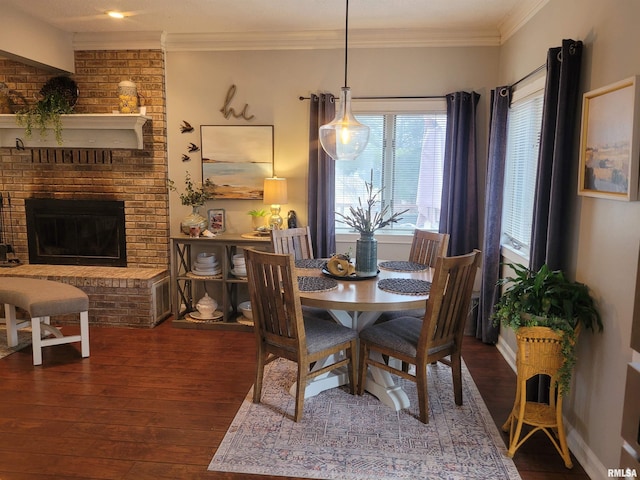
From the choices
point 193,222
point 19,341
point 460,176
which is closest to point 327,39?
point 460,176

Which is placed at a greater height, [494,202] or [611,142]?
[611,142]

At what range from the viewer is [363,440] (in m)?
2.58

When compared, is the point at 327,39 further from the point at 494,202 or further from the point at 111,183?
the point at 111,183

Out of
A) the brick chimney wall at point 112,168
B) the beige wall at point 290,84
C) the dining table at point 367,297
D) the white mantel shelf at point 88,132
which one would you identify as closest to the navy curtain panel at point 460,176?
the beige wall at point 290,84

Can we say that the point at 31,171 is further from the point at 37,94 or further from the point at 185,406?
the point at 185,406

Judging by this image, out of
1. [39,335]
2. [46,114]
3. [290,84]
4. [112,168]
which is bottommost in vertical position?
[39,335]

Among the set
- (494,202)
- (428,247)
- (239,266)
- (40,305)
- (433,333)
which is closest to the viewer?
(433,333)

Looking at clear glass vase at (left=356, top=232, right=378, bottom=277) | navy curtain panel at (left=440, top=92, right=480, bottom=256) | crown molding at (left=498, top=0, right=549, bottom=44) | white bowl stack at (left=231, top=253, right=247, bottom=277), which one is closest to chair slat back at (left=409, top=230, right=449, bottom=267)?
navy curtain panel at (left=440, top=92, right=480, bottom=256)

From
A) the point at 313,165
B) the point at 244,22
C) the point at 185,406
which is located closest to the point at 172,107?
the point at 244,22

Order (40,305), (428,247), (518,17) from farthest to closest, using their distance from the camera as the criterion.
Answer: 1. (428,247)
2. (518,17)
3. (40,305)

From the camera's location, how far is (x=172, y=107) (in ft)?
15.0

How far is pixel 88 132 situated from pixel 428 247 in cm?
323

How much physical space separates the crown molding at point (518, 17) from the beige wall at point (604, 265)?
2.09 feet

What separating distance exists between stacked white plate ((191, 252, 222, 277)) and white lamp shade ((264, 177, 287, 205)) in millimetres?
749
